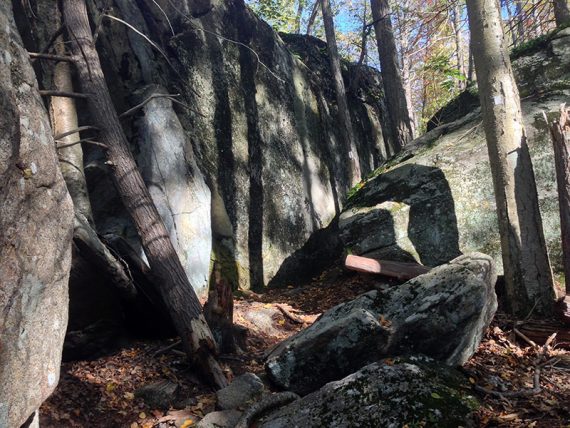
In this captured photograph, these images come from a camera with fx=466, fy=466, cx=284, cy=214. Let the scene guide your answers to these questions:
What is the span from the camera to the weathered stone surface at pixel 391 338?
503 cm

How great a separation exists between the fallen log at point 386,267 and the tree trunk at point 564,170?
1.86 metres

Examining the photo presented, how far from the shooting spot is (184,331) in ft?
18.1

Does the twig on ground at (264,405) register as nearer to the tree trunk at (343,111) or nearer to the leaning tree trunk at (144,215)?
the leaning tree trunk at (144,215)

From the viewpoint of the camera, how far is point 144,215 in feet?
19.0

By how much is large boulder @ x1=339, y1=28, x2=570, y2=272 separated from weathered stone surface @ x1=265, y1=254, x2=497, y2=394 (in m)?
2.35

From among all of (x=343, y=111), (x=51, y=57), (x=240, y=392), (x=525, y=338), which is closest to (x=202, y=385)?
(x=240, y=392)

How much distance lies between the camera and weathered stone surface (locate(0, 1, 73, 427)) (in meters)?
3.05

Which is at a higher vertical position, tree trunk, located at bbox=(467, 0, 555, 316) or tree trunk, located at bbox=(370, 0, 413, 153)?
tree trunk, located at bbox=(370, 0, 413, 153)

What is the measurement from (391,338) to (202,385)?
2228 millimetres

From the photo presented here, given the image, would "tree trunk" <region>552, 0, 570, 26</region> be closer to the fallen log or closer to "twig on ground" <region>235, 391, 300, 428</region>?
the fallen log

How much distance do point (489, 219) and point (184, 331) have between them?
5.04m

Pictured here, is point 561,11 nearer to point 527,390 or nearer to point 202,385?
point 527,390

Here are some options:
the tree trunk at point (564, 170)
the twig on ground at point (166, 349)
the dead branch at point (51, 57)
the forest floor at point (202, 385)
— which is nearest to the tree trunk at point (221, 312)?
the forest floor at point (202, 385)

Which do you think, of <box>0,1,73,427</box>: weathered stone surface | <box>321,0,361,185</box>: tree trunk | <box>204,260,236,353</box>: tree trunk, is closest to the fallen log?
<box>204,260,236,353</box>: tree trunk
